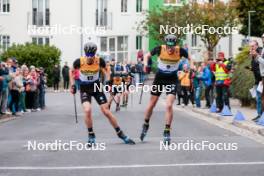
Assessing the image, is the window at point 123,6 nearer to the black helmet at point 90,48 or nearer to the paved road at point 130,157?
the paved road at point 130,157

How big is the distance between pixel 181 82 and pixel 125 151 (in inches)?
694

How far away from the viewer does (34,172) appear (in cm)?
1131

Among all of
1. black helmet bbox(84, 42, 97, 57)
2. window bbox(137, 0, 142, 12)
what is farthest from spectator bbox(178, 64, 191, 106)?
window bbox(137, 0, 142, 12)

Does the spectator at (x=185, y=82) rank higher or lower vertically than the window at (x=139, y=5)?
lower

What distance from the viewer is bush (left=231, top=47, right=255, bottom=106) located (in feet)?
88.5

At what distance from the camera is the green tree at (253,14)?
159ft

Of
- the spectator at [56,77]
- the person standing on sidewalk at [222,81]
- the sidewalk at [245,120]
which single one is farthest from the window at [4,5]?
the person standing on sidewalk at [222,81]

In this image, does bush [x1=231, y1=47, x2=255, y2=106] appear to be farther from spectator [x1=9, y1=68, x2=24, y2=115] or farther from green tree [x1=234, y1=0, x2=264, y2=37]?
green tree [x1=234, y1=0, x2=264, y2=37]

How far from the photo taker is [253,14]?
159 ft

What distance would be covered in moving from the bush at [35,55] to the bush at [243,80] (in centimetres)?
2472

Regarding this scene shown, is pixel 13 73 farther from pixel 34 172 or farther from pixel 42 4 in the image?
pixel 42 4

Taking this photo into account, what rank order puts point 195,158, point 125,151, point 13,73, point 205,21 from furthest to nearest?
point 205,21
point 13,73
point 125,151
point 195,158

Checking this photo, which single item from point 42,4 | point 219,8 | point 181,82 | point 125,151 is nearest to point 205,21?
point 219,8

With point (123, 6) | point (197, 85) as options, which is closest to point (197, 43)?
point (123, 6)
